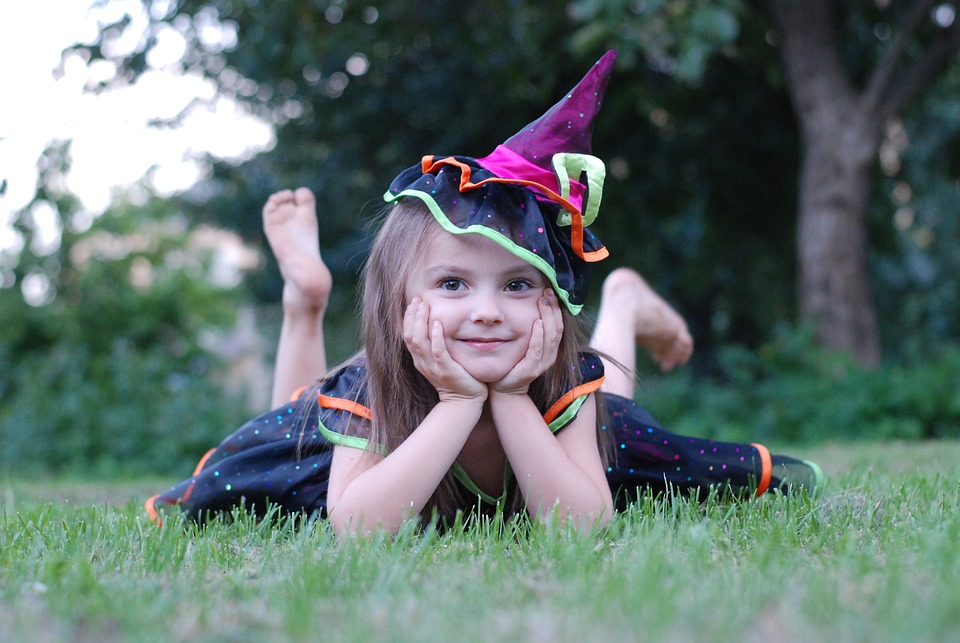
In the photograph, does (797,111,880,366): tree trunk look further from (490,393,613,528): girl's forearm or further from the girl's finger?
the girl's finger

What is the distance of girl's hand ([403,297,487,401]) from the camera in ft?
6.95

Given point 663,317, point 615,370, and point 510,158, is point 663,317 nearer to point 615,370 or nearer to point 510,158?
point 615,370

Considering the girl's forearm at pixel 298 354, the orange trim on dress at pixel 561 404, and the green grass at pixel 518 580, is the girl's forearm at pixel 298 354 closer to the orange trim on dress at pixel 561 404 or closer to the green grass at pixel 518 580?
the green grass at pixel 518 580

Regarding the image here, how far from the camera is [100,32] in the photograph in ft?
19.3

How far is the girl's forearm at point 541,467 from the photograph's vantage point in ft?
6.97

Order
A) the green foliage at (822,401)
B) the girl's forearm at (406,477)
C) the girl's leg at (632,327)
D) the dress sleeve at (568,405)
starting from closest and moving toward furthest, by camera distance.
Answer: the girl's forearm at (406,477)
the dress sleeve at (568,405)
the girl's leg at (632,327)
the green foliage at (822,401)

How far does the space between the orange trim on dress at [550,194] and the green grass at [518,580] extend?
0.61 meters

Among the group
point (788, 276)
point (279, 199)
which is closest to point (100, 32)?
A: point (279, 199)

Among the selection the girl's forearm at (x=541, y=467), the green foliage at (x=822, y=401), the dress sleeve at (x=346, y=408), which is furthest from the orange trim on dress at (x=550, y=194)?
the green foliage at (x=822, y=401)

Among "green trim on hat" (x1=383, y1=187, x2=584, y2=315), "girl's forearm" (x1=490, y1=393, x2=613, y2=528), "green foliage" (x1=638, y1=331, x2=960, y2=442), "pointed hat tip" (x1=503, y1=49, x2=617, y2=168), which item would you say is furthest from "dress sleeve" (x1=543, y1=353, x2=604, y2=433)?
"green foliage" (x1=638, y1=331, x2=960, y2=442)

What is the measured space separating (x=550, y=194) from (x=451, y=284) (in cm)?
31

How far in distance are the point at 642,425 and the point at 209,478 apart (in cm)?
127

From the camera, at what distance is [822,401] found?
5809 mm

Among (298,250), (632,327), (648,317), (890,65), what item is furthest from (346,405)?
(890,65)
